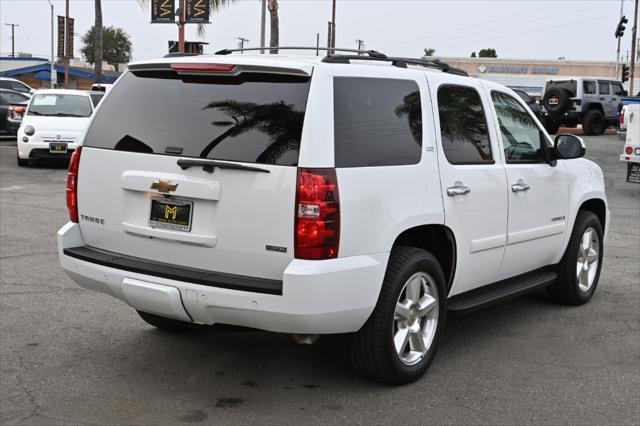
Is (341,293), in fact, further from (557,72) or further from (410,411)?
(557,72)

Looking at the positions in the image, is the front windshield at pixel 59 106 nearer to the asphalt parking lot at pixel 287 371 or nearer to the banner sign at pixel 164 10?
the banner sign at pixel 164 10

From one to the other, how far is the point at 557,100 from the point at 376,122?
2573 centimetres

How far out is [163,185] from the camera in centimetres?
417

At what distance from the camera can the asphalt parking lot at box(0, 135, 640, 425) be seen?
13.5 feet

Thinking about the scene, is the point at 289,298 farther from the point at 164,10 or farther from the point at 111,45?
the point at 111,45

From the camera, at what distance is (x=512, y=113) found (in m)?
5.70

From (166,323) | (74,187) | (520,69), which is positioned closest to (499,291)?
(166,323)

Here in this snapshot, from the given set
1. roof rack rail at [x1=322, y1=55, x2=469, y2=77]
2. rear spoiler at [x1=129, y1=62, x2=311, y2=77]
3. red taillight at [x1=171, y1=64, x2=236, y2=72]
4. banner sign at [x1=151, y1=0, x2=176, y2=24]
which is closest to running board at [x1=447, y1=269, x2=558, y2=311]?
roof rack rail at [x1=322, y1=55, x2=469, y2=77]

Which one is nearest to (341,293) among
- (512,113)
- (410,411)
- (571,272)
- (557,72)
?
(410,411)

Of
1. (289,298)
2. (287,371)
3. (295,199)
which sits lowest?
(287,371)

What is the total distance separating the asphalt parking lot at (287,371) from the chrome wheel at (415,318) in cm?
20

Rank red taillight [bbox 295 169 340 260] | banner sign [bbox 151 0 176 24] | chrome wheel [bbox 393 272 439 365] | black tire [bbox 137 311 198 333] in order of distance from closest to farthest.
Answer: red taillight [bbox 295 169 340 260], chrome wheel [bbox 393 272 439 365], black tire [bbox 137 311 198 333], banner sign [bbox 151 0 176 24]

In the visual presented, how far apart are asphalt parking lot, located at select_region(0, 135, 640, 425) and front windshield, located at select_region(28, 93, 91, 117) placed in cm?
1082

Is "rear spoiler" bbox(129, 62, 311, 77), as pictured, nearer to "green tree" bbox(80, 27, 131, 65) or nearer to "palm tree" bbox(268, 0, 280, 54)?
"palm tree" bbox(268, 0, 280, 54)
